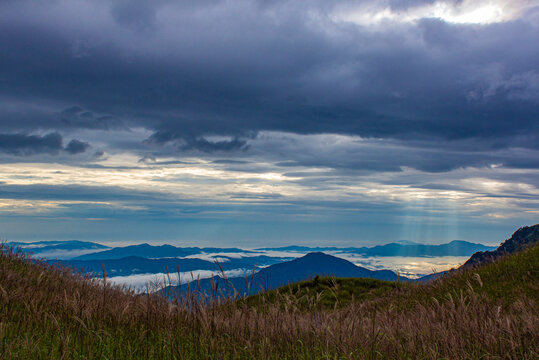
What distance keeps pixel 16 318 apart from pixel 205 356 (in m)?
4.64

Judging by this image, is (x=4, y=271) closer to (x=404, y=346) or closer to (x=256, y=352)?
Answer: (x=256, y=352)

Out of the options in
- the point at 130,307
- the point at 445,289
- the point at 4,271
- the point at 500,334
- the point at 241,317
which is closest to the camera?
the point at 500,334

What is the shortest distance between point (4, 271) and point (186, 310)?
28.3ft

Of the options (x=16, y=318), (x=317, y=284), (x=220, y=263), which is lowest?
(x=317, y=284)

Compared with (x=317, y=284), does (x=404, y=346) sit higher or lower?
higher

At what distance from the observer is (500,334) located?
22.9 ft

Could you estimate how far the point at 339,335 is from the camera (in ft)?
22.1

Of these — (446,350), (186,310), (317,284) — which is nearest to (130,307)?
(186,310)

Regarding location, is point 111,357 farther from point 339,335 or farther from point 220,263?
point 339,335

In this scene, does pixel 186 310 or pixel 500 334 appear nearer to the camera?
pixel 500 334

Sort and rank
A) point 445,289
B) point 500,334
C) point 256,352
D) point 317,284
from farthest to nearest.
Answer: point 317,284, point 445,289, point 500,334, point 256,352

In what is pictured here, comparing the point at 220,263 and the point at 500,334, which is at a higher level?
the point at 220,263

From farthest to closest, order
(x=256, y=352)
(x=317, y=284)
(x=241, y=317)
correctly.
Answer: (x=317, y=284) → (x=241, y=317) → (x=256, y=352)

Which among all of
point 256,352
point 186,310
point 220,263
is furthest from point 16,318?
point 256,352
